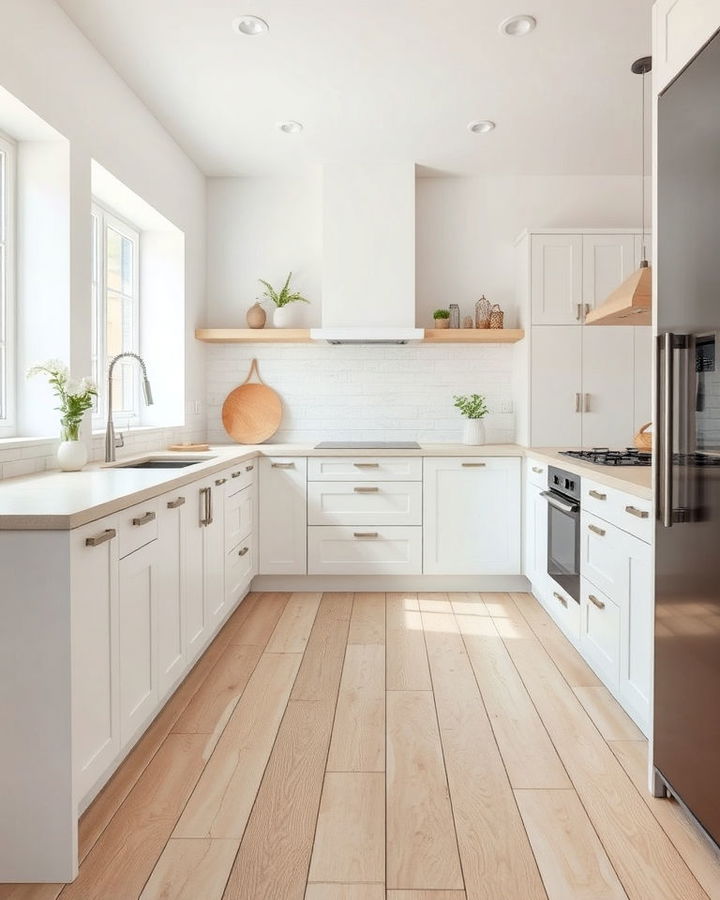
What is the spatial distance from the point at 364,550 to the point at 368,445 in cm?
68

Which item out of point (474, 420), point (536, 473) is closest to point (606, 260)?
point (474, 420)

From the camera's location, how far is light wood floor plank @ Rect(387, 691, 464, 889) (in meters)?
1.61

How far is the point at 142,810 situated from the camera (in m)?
1.87

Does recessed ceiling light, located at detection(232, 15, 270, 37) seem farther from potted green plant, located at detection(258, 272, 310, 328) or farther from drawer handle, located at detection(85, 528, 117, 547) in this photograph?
drawer handle, located at detection(85, 528, 117, 547)

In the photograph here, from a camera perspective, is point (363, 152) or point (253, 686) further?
point (363, 152)

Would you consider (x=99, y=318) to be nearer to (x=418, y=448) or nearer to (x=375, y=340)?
(x=375, y=340)

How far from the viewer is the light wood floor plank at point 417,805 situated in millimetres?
1608

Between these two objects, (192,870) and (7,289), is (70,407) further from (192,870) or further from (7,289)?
(192,870)

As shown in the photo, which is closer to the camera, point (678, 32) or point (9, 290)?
point (678, 32)

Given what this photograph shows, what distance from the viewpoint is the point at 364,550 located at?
412cm

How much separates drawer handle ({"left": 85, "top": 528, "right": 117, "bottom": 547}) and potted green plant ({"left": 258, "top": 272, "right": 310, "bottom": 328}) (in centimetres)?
294

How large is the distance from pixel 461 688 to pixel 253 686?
84 cm

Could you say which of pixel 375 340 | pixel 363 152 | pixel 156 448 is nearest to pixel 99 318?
pixel 156 448

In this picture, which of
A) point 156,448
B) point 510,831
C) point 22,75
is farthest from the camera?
point 156,448
